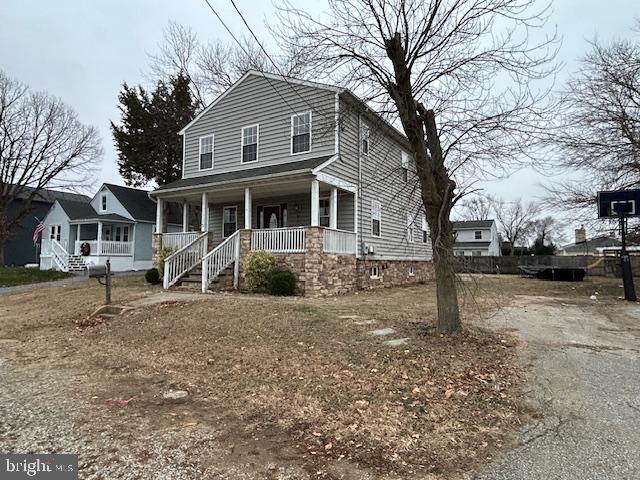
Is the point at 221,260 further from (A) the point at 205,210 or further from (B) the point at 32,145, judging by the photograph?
(B) the point at 32,145

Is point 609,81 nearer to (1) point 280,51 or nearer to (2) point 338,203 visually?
(2) point 338,203

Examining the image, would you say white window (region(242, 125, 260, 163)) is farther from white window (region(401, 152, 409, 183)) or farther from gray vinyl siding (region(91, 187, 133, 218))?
gray vinyl siding (region(91, 187, 133, 218))

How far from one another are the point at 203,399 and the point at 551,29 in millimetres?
6546

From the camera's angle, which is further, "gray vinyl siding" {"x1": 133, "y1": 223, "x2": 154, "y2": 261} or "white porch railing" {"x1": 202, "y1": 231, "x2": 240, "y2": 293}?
"gray vinyl siding" {"x1": 133, "y1": 223, "x2": 154, "y2": 261}

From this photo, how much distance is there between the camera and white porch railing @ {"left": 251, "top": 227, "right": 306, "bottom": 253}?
11633 millimetres

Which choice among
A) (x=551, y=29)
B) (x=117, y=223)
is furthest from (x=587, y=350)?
(x=117, y=223)

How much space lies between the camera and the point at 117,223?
78.5ft

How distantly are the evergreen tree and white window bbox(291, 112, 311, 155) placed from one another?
1500cm

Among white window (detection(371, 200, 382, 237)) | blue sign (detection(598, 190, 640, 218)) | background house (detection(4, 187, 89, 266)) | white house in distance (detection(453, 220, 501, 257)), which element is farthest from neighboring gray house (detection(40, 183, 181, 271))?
white house in distance (detection(453, 220, 501, 257))

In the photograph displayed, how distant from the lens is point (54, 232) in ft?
82.3

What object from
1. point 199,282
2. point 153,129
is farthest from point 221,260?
point 153,129

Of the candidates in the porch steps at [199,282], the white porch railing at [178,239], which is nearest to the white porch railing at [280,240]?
the porch steps at [199,282]

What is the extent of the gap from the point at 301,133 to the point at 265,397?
11.1 metres

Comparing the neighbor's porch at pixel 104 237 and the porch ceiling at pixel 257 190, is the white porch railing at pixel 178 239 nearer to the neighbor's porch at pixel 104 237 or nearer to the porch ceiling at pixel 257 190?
the porch ceiling at pixel 257 190
